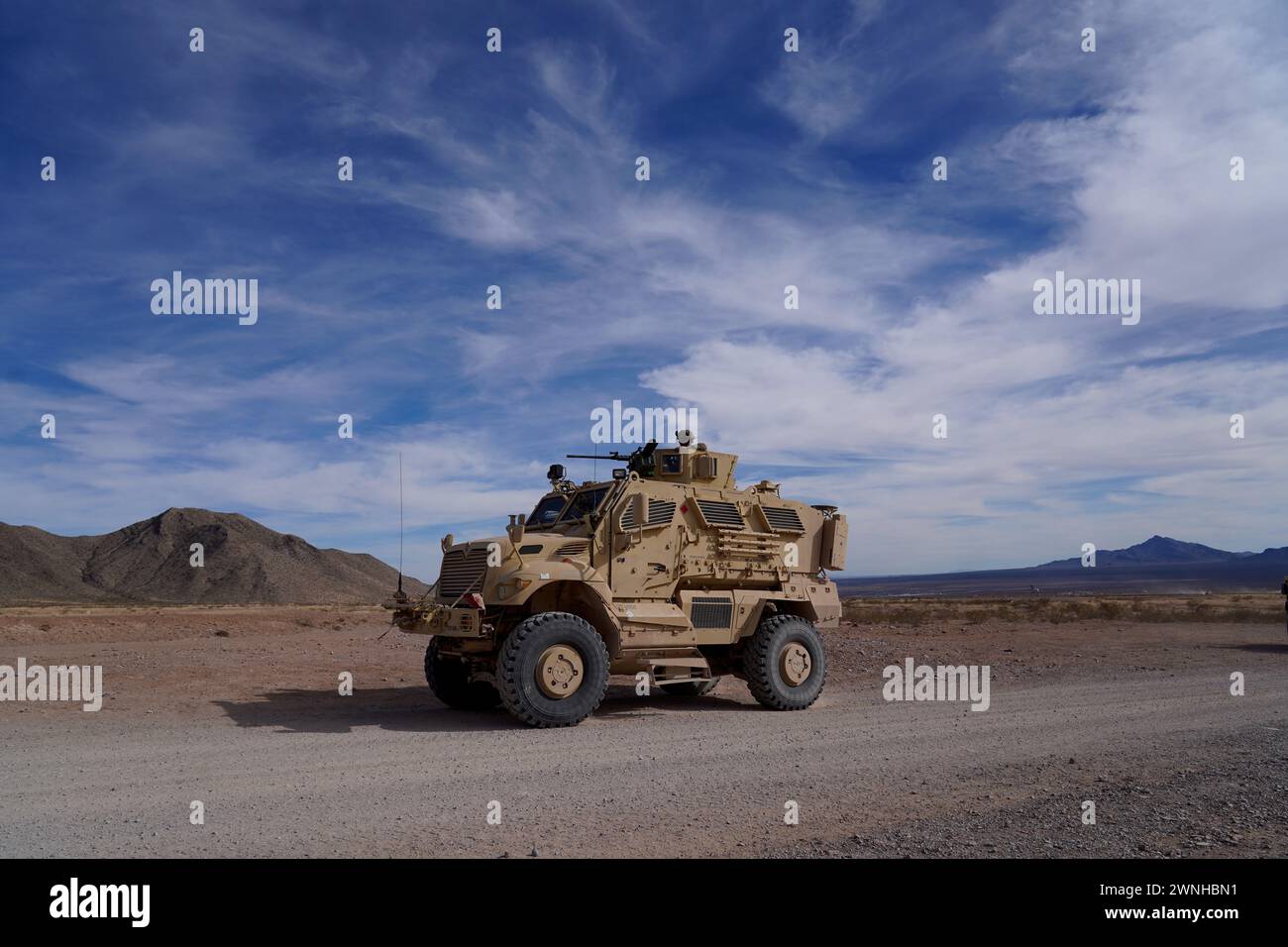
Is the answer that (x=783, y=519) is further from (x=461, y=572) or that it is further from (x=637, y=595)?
(x=461, y=572)

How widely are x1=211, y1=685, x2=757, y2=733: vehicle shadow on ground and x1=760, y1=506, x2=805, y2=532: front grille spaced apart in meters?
2.86

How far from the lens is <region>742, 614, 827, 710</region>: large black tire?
543 inches

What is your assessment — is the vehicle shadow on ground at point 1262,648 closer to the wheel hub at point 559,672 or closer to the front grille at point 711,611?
the front grille at point 711,611

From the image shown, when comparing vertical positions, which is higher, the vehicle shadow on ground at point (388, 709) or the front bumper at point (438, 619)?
the front bumper at point (438, 619)

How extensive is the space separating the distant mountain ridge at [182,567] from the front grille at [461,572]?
82.3 meters

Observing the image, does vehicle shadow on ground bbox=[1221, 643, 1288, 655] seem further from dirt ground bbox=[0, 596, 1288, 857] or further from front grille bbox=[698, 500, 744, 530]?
front grille bbox=[698, 500, 744, 530]

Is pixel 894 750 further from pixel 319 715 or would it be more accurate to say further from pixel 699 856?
pixel 319 715

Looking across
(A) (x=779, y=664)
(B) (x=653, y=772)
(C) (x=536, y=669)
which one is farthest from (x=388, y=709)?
(B) (x=653, y=772)

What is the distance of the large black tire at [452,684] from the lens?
13.6 metres

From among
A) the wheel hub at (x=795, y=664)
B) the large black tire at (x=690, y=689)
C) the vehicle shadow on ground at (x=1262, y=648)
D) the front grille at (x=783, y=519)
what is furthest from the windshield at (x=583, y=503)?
the vehicle shadow on ground at (x=1262, y=648)

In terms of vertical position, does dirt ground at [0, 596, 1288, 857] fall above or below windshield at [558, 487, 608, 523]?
below

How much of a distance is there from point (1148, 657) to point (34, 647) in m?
25.6

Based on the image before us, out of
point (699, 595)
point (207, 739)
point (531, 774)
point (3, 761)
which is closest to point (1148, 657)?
point (699, 595)

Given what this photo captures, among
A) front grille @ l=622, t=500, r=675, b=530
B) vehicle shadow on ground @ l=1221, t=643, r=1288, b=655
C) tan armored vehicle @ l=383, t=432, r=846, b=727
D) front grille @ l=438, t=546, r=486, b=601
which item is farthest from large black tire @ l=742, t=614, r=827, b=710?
vehicle shadow on ground @ l=1221, t=643, r=1288, b=655
